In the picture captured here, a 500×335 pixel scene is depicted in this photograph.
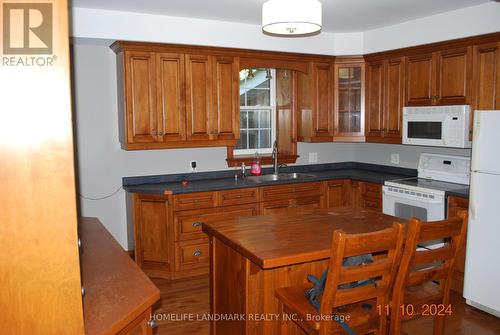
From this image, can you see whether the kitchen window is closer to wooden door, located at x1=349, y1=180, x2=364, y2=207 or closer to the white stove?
wooden door, located at x1=349, y1=180, x2=364, y2=207

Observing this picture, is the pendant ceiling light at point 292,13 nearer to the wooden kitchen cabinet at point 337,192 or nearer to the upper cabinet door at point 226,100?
the upper cabinet door at point 226,100

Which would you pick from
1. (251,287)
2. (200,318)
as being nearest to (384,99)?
(200,318)

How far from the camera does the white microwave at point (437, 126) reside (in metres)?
3.87

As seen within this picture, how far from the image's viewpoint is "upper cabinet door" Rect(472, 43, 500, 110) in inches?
144

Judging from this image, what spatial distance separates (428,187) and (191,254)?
2271mm

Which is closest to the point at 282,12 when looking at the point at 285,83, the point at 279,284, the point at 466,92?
the point at 279,284

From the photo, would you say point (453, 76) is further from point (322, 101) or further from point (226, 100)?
point (226, 100)

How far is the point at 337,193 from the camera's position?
4906mm

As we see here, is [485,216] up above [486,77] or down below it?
below

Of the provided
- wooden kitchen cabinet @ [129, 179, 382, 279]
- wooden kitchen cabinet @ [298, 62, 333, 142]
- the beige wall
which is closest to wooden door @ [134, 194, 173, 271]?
wooden kitchen cabinet @ [129, 179, 382, 279]

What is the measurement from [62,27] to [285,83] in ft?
13.3

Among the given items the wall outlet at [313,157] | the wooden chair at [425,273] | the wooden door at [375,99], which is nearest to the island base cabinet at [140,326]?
the wooden chair at [425,273]

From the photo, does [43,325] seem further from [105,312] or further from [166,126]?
[166,126]

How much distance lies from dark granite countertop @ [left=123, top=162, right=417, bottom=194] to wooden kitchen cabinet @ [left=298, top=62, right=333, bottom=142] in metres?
0.47
